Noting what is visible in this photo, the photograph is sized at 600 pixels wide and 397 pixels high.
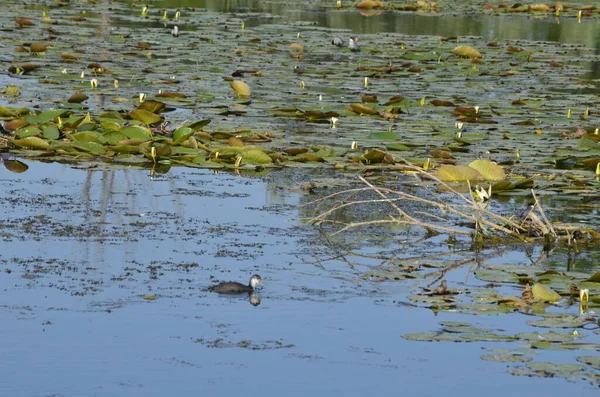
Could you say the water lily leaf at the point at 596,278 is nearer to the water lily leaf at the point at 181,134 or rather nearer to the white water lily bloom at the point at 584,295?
the white water lily bloom at the point at 584,295

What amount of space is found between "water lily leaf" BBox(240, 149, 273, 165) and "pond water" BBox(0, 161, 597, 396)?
95 centimetres

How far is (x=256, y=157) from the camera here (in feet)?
25.7

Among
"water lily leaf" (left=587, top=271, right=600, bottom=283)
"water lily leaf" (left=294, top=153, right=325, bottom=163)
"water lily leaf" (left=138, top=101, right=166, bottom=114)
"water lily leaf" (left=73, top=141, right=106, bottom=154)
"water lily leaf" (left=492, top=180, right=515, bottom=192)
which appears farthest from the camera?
"water lily leaf" (left=138, top=101, right=166, bottom=114)

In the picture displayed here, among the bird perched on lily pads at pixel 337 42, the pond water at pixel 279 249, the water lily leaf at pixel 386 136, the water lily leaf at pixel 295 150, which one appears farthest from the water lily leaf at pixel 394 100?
the bird perched on lily pads at pixel 337 42

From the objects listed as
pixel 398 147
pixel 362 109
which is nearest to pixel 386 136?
pixel 398 147

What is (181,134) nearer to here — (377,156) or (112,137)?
(112,137)

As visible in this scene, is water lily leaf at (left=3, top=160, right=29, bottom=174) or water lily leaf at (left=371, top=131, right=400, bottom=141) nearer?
water lily leaf at (left=3, top=160, right=29, bottom=174)

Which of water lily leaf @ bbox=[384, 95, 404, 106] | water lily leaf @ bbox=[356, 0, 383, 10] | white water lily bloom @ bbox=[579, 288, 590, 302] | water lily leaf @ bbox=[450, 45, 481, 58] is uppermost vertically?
water lily leaf @ bbox=[356, 0, 383, 10]

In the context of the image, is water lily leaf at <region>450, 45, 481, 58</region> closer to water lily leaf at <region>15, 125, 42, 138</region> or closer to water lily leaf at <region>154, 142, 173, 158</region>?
water lily leaf at <region>154, 142, 173, 158</region>

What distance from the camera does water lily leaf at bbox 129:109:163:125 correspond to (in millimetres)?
8500

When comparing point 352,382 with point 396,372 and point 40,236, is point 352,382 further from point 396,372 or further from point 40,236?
point 40,236

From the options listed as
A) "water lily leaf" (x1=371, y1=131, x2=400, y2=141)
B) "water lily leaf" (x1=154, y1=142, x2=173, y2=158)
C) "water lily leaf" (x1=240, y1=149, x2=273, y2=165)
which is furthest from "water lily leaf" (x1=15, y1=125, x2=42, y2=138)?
"water lily leaf" (x1=371, y1=131, x2=400, y2=141)

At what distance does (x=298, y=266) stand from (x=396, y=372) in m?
1.39

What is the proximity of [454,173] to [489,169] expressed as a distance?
0.25m
